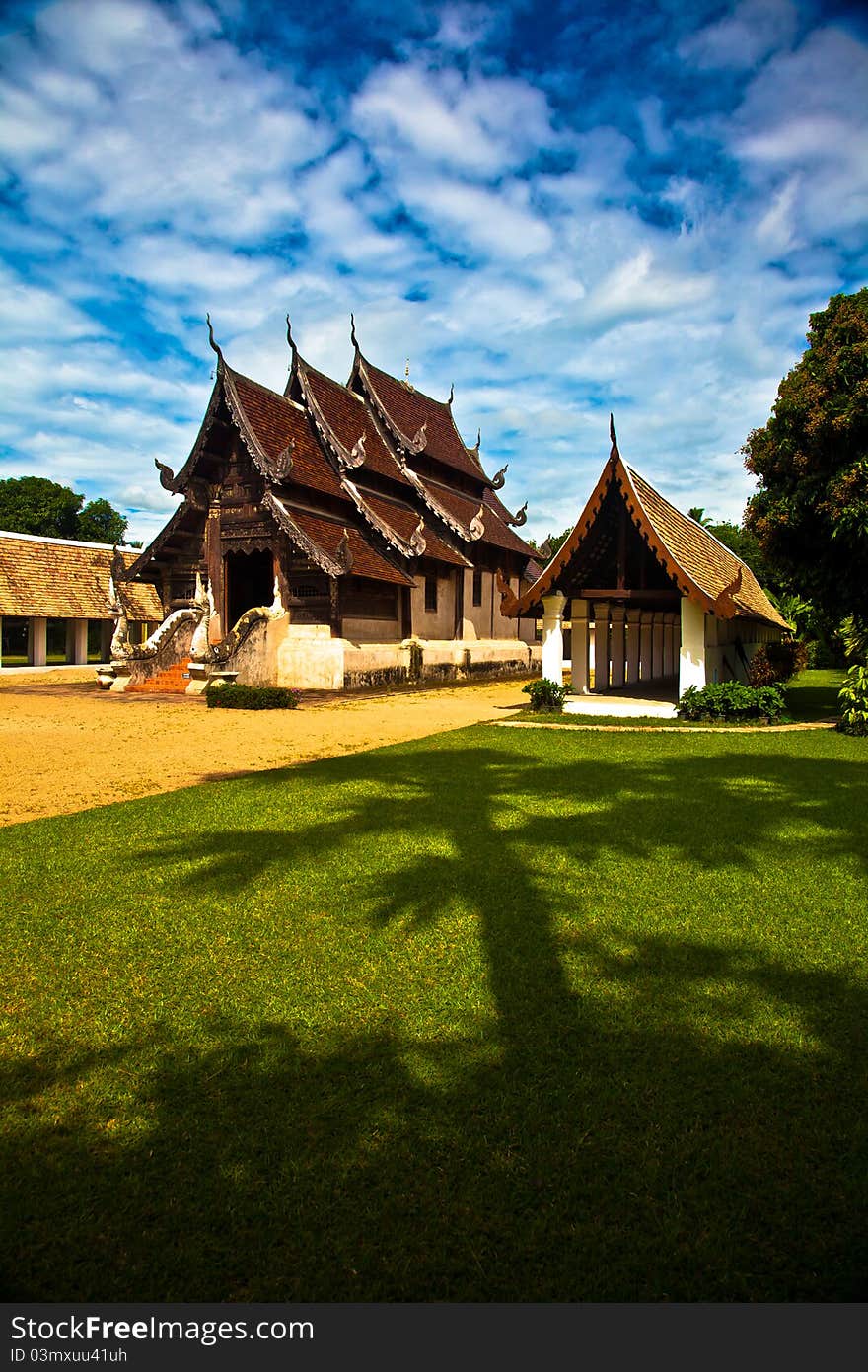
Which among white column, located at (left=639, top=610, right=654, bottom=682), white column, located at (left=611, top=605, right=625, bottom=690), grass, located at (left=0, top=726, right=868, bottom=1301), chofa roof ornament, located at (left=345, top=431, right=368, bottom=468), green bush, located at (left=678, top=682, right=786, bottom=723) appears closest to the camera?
grass, located at (left=0, top=726, right=868, bottom=1301)

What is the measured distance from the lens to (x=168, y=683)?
22.2m

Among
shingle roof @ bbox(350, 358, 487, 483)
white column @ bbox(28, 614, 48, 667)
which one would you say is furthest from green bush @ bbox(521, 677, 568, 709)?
white column @ bbox(28, 614, 48, 667)

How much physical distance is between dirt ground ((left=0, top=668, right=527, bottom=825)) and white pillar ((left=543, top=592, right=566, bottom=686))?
1477 mm

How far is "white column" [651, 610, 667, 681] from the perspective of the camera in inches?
992

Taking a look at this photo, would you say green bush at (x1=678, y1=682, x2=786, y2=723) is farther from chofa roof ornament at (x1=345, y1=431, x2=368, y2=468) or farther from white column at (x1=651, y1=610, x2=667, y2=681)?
chofa roof ornament at (x1=345, y1=431, x2=368, y2=468)

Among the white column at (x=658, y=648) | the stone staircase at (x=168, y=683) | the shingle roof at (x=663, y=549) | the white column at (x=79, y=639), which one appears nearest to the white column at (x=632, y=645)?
the white column at (x=658, y=648)

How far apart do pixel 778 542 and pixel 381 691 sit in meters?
11.3

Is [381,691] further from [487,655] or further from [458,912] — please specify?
[458,912]

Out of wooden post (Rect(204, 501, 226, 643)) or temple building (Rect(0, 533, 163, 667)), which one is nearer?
wooden post (Rect(204, 501, 226, 643))

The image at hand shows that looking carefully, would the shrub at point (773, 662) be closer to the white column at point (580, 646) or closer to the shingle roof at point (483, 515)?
the white column at point (580, 646)

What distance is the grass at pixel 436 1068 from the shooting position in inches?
87.7

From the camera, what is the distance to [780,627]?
75.4 ft

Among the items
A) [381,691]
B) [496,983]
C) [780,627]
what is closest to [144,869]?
[496,983]

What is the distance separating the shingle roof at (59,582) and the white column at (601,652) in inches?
702
